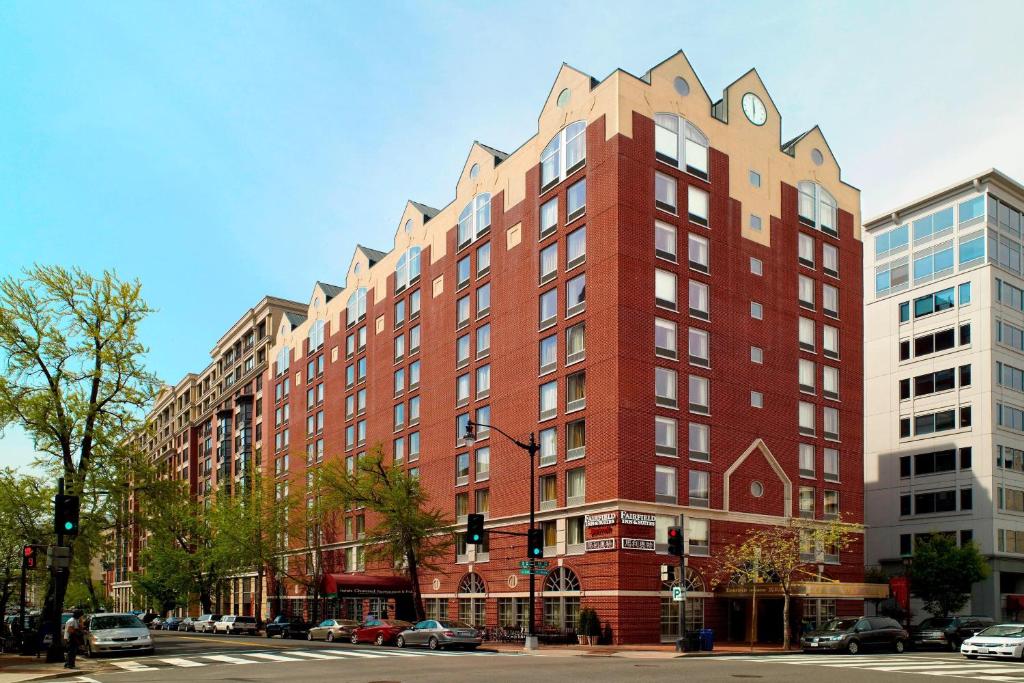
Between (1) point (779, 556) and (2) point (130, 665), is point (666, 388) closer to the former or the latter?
(1) point (779, 556)

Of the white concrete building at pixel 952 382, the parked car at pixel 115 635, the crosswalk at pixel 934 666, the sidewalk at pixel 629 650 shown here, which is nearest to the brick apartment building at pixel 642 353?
the sidewalk at pixel 629 650

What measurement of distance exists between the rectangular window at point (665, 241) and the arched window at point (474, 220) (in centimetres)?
1395

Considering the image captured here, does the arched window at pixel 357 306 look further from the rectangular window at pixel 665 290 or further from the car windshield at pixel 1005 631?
the car windshield at pixel 1005 631

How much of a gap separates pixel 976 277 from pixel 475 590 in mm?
44632

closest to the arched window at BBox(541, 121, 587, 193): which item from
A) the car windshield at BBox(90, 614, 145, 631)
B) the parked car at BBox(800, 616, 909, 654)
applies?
the parked car at BBox(800, 616, 909, 654)

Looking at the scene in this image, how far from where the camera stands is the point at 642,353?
51.3m

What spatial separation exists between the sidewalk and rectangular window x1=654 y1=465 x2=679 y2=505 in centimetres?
765

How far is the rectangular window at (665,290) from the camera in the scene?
5294 cm

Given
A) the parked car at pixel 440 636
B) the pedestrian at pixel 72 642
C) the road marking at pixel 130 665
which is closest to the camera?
the road marking at pixel 130 665

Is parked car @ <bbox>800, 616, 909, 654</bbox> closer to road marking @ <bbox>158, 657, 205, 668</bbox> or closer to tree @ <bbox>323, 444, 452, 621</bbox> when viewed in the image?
road marking @ <bbox>158, 657, 205, 668</bbox>

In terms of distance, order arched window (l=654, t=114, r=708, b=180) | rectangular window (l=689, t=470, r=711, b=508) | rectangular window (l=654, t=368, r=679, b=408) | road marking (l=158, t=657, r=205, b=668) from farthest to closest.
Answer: arched window (l=654, t=114, r=708, b=180)
rectangular window (l=689, t=470, r=711, b=508)
rectangular window (l=654, t=368, r=679, b=408)
road marking (l=158, t=657, r=205, b=668)

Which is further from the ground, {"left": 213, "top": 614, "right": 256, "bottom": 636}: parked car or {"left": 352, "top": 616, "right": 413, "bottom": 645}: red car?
{"left": 352, "top": 616, "right": 413, "bottom": 645}: red car

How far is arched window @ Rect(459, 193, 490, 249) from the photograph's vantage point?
64188 mm

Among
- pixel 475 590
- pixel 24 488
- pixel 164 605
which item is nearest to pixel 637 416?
pixel 475 590
